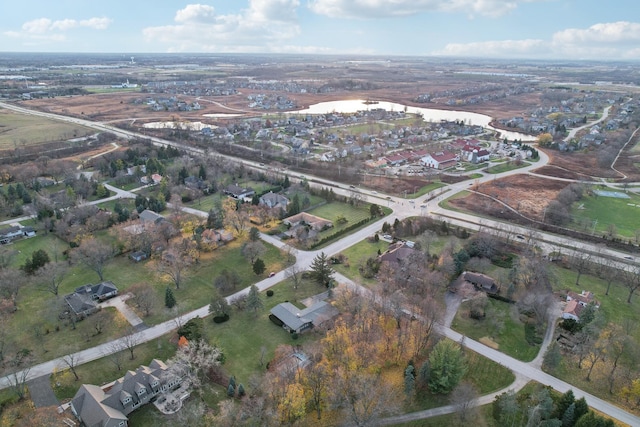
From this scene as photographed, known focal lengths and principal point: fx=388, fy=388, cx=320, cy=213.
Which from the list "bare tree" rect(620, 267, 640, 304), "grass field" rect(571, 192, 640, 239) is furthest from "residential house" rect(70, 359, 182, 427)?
"grass field" rect(571, 192, 640, 239)

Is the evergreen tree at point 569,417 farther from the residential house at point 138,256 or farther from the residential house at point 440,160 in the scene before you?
the residential house at point 440,160

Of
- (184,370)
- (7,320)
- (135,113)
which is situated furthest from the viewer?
(135,113)

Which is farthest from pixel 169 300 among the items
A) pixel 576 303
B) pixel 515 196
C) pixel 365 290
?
pixel 515 196

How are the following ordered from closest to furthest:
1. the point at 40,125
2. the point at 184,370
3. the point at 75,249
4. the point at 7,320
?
→ the point at 184,370 < the point at 7,320 < the point at 75,249 < the point at 40,125

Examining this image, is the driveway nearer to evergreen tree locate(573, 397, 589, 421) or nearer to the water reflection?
evergreen tree locate(573, 397, 589, 421)

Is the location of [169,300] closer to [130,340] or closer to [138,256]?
[130,340]

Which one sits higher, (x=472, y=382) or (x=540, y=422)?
(x=540, y=422)

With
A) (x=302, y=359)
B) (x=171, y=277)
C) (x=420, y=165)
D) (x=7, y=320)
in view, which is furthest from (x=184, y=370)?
(x=420, y=165)

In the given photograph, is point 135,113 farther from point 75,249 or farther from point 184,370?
point 184,370
